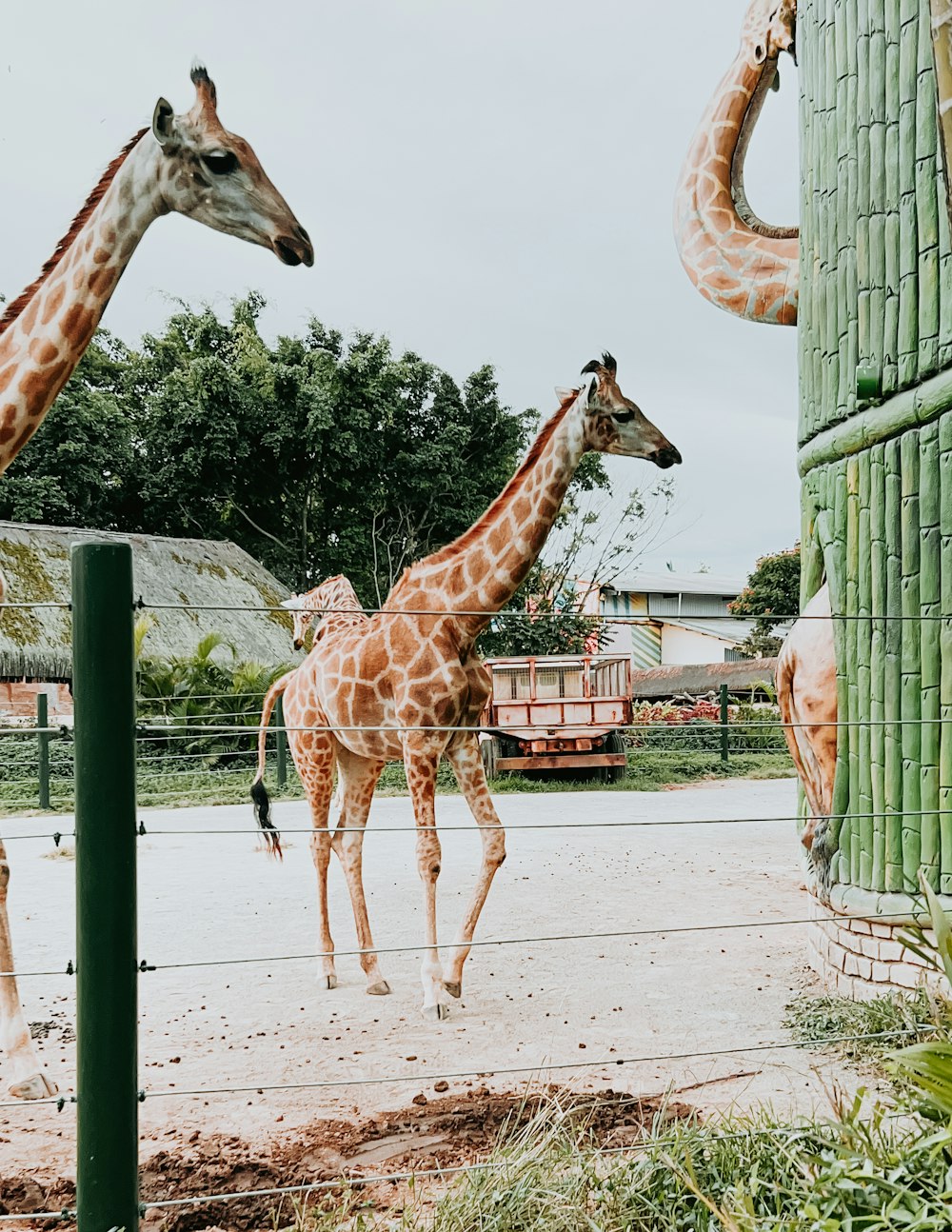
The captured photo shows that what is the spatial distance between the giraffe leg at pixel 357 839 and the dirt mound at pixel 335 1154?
4.37 ft

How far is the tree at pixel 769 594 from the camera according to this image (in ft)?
71.0

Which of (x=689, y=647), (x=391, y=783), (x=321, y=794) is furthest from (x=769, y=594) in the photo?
(x=321, y=794)

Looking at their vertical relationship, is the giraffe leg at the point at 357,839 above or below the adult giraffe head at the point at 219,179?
below

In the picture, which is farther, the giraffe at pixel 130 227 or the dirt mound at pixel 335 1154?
the giraffe at pixel 130 227

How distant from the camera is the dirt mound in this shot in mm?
2398

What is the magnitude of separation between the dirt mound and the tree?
1911 cm

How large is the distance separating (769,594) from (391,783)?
11435 millimetres

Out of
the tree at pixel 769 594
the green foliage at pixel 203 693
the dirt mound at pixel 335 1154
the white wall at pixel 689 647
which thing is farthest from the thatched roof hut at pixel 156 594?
the white wall at pixel 689 647

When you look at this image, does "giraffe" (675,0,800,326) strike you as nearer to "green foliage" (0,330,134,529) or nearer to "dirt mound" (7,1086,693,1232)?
"dirt mound" (7,1086,693,1232)

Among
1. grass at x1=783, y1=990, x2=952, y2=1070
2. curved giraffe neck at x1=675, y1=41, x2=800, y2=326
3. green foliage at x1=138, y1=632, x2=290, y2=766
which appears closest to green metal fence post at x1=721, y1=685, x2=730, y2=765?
green foliage at x1=138, y1=632, x2=290, y2=766

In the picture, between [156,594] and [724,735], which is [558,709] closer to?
[724,735]

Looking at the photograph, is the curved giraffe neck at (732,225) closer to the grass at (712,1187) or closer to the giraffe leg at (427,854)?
the giraffe leg at (427,854)

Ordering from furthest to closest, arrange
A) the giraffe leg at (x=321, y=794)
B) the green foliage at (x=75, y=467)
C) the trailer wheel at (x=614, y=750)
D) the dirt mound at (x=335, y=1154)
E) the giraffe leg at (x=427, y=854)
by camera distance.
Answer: the green foliage at (x=75, y=467) < the trailer wheel at (x=614, y=750) < the giraffe leg at (x=321, y=794) < the giraffe leg at (x=427, y=854) < the dirt mound at (x=335, y=1154)

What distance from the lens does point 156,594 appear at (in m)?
17.3
